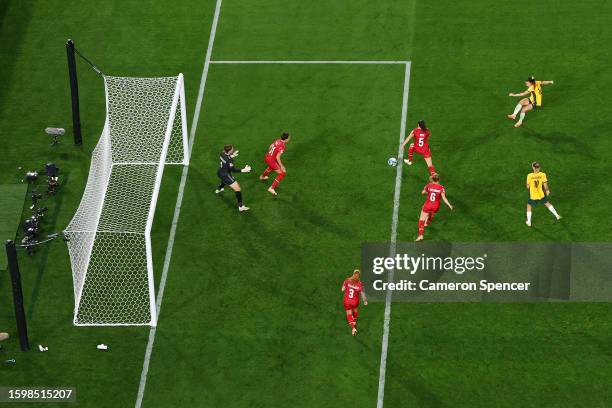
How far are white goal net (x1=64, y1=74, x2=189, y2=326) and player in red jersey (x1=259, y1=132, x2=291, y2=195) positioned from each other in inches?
94.9

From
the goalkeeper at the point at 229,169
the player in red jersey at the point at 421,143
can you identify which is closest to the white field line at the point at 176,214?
the goalkeeper at the point at 229,169

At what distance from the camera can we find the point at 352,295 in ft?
107

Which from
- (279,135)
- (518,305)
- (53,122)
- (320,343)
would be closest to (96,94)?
(53,122)

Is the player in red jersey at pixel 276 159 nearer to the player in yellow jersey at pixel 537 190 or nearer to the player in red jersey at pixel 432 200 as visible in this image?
the player in red jersey at pixel 432 200

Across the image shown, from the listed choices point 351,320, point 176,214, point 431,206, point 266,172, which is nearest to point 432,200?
point 431,206

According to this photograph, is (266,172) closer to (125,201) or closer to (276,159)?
(276,159)

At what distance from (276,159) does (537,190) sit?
20.4 feet

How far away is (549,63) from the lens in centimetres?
3934

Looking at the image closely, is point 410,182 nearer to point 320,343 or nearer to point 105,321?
point 320,343

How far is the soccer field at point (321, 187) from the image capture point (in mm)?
32531

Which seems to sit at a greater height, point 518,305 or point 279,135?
point 279,135

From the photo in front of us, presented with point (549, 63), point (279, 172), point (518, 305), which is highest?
point (549, 63)

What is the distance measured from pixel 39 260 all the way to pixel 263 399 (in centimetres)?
677

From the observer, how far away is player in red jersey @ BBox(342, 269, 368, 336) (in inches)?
1273
